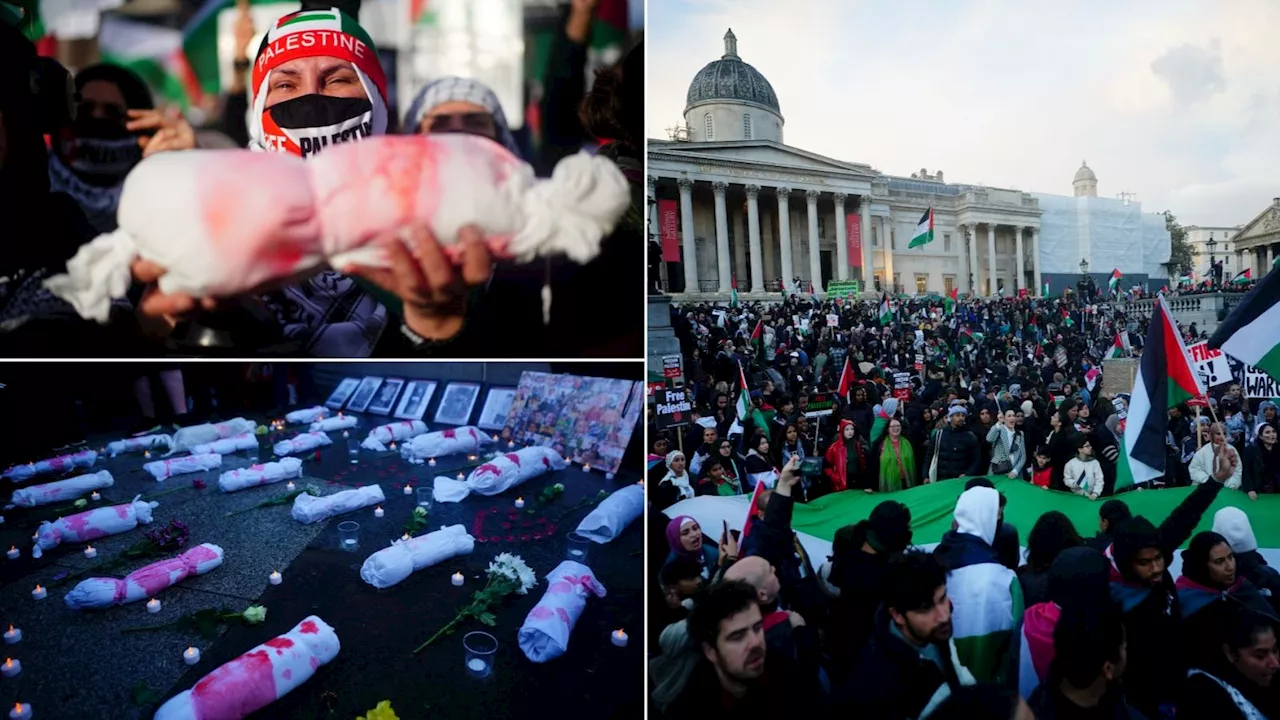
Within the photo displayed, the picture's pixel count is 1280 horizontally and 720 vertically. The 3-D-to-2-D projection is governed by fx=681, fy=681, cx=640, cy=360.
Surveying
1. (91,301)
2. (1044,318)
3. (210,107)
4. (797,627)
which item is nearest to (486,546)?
(797,627)

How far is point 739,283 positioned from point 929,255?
1.21 m

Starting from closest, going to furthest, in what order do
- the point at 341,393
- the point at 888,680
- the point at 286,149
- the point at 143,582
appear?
the point at 888,680, the point at 286,149, the point at 143,582, the point at 341,393

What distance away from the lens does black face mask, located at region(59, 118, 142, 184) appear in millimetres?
2127

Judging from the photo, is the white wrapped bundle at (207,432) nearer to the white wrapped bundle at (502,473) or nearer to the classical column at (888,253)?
the white wrapped bundle at (502,473)

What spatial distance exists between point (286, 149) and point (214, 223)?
32cm

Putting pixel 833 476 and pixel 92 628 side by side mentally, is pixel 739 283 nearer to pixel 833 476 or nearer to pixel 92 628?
pixel 833 476

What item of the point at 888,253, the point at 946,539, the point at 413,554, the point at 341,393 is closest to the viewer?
the point at 946,539

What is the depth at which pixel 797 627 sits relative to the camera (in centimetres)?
217

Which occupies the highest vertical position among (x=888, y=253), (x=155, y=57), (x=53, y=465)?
(x=155, y=57)

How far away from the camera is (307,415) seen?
362 centimetres

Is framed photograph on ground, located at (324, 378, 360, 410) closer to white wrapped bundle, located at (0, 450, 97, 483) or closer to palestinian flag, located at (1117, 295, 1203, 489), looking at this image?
white wrapped bundle, located at (0, 450, 97, 483)

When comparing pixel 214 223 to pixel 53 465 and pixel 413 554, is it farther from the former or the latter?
pixel 53 465

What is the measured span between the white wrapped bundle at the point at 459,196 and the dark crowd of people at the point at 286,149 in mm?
50

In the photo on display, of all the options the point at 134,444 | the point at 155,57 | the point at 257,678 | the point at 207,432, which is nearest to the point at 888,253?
the point at 155,57
